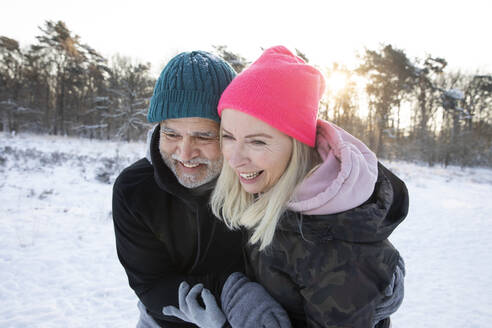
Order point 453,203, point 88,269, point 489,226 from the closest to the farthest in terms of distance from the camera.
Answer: point 88,269 < point 489,226 < point 453,203

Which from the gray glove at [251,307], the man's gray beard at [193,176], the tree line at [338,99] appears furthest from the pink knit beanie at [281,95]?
the tree line at [338,99]

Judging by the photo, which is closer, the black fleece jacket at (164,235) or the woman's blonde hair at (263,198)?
the woman's blonde hair at (263,198)

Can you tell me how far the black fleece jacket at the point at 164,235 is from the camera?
1626 mm

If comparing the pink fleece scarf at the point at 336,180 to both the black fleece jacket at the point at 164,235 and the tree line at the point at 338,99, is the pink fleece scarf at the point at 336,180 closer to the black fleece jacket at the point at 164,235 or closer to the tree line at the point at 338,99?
the black fleece jacket at the point at 164,235

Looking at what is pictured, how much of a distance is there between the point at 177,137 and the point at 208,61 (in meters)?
0.51

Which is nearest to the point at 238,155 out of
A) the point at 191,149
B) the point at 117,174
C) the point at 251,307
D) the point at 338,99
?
the point at 191,149

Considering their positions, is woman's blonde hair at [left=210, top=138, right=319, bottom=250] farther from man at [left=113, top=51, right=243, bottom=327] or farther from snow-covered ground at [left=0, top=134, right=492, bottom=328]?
snow-covered ground at [left=0, top=134, right=492, bottom=328]

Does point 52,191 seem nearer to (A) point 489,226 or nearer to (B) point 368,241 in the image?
(B) point 368,241

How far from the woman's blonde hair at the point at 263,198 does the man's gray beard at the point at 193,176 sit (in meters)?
0.10

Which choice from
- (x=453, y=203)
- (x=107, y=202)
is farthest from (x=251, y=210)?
(x=453, y=203)

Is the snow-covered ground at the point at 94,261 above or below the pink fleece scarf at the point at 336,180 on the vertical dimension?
below

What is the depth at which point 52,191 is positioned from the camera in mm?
7688

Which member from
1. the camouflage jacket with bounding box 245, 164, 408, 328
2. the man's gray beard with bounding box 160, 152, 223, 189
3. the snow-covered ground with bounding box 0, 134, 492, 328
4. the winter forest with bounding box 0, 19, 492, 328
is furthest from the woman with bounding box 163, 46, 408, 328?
the snow-covered ground with bounding box 0, 134, 492, 328

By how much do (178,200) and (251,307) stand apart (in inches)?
31.2
